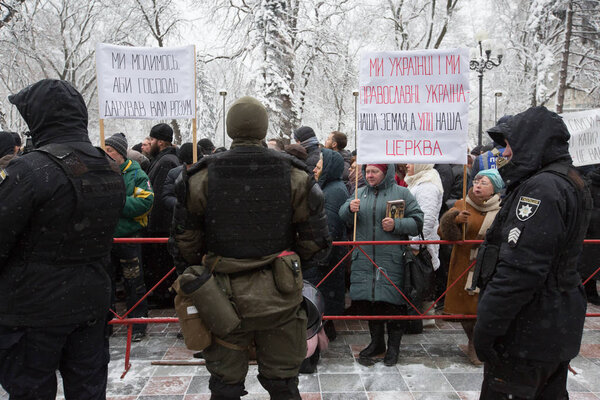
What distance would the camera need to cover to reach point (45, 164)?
260cm

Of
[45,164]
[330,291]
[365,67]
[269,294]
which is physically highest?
[365,67]

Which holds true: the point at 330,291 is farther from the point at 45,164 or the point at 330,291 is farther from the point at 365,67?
the point at 45,164

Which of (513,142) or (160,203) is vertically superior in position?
(513,142)

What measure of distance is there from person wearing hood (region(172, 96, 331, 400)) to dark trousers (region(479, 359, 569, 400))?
3.86ft

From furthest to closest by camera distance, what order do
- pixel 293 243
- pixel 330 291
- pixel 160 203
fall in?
pixel 160 203 < pixel 330 291 < pixel 293 243

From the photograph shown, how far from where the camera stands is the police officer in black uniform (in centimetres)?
257

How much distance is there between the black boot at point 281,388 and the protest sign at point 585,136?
4.37 m

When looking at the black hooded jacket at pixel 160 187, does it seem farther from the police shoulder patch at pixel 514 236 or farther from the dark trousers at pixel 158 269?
the police shoulder patch at pixel 514 236

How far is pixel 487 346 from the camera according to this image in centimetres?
269

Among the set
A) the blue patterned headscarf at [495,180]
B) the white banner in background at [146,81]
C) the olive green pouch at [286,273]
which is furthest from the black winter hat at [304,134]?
the olive green pouch at [286,273]

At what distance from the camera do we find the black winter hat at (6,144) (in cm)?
525

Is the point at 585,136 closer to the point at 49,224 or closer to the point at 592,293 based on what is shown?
the point at 592,293

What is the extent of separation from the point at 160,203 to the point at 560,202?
482 centimetres

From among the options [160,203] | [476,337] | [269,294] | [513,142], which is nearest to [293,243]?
[269,294]
